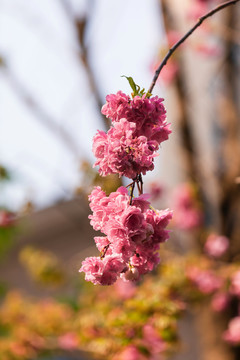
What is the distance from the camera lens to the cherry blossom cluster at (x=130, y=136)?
102 centimetres

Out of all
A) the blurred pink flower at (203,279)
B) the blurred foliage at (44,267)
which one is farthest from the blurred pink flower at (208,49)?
the blurred foliage at (44,267)

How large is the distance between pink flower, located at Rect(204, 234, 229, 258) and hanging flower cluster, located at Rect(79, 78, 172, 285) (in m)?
2.24

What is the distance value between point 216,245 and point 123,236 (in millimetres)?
2383

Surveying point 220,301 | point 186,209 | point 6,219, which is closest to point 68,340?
point 6,219

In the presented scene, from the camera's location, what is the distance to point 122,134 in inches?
40.9

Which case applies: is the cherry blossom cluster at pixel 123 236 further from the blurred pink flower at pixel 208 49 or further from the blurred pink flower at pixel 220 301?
the blurred pink flower at pixel 208 49

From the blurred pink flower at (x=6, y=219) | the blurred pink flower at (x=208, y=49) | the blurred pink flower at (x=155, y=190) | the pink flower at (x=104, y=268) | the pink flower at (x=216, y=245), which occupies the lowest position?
the pink flower at (x=104, y=268)

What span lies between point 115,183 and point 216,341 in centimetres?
142

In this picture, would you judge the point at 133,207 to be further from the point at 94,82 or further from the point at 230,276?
the point at 94,82

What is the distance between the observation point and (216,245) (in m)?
3.26

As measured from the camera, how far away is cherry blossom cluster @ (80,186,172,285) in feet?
3.32

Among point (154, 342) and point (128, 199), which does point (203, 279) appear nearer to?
point (154, 342)

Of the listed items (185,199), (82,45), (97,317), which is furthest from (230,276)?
(82,45)

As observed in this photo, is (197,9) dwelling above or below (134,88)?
above
